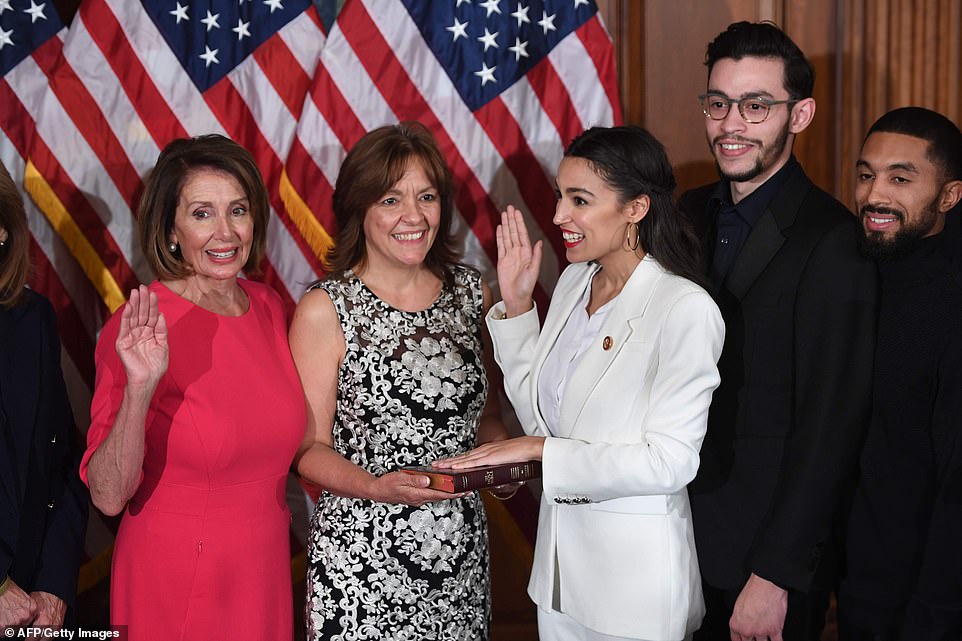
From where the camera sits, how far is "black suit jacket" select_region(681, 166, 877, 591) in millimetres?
2406

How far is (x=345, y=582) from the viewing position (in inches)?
109

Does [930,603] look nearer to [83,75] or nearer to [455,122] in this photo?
[455,122]

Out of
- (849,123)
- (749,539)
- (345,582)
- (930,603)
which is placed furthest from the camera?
(849,123)

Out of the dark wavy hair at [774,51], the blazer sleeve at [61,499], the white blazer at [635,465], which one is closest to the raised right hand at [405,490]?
the white blazer at [635,465]

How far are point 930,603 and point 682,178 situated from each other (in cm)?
196

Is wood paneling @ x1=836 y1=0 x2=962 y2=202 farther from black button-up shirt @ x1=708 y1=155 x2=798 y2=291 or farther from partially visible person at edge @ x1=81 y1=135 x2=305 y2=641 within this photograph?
partially visible person at edge @ x1=81 y1=135 x2=305 y2=641

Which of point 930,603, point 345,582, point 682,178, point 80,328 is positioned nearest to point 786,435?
point 930,603

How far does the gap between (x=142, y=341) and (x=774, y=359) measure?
1.56 meters

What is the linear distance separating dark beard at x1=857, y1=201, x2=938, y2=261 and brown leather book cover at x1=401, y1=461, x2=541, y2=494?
0.99m

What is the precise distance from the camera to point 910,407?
243cm

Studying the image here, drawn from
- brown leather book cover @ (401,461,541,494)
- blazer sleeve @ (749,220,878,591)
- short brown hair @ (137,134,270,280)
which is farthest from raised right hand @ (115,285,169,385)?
blazer sleeve @ (749,220,878,591)

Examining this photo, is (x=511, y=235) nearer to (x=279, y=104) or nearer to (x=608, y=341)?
(x=608, y=341)

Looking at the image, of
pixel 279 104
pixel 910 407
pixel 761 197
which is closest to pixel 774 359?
pixel 910 407

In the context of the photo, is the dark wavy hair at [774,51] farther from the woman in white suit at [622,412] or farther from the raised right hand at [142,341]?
the raised right hand at [142,341]
